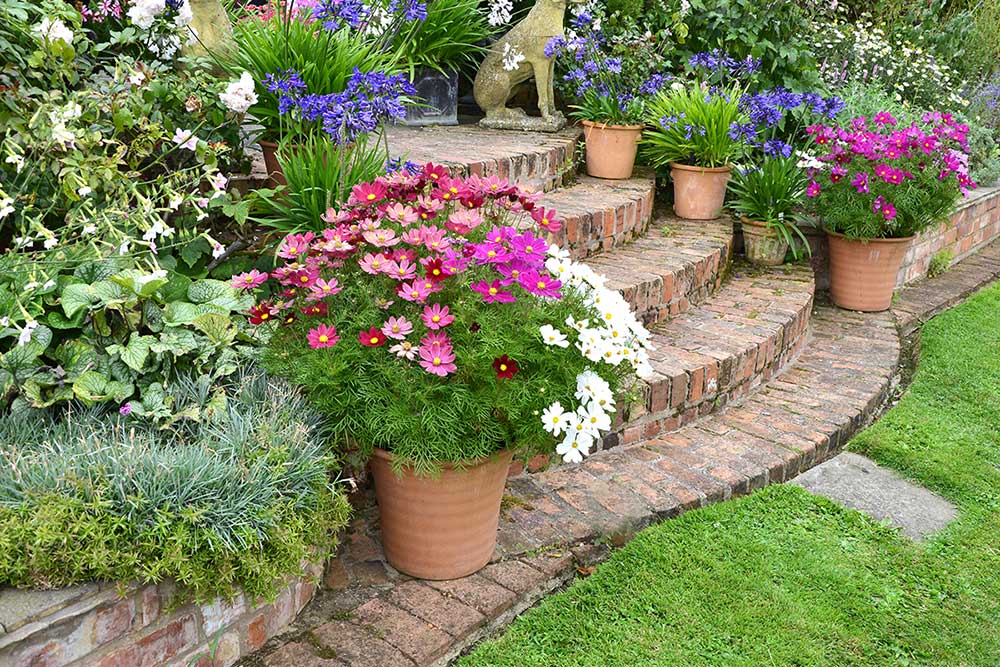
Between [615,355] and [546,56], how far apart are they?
3157 mm

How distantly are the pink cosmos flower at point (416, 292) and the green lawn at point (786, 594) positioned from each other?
944 mm

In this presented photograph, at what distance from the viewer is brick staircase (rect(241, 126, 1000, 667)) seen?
228cm

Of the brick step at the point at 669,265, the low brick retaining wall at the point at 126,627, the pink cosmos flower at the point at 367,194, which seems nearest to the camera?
the low brick retaining wall at the point at 126,627

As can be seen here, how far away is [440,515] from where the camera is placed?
2328mm

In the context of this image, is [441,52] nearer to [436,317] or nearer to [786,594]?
[436,317]

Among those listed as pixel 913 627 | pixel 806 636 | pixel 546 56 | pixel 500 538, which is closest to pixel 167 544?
pixel 500 538

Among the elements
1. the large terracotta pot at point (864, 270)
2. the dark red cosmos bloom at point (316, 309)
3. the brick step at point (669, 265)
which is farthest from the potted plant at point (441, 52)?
the dark red cosmos bloom at point (316, 309)

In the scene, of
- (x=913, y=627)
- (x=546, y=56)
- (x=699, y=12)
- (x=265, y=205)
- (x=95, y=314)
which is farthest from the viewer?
(x=699, y=12)

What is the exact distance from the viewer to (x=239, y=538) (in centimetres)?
188

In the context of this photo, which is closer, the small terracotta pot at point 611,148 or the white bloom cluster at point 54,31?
the white bloom cluster at point 54,31

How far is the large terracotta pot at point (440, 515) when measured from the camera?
7.50 ft

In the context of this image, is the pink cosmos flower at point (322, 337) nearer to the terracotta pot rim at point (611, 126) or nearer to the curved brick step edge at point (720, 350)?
the curved brick step edge at point (720, 350)

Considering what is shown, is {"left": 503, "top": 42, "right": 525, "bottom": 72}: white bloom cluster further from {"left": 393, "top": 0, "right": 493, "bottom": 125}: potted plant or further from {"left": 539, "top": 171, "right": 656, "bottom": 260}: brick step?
{"left": 539, "top": 171, "right": 656, "bottom": 260}: brick step

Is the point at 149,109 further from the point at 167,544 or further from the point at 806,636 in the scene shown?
the point at 806,636
